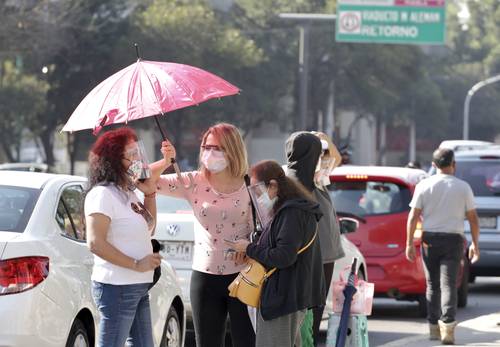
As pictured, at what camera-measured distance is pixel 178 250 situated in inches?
415

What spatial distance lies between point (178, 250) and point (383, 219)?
3.53 metres

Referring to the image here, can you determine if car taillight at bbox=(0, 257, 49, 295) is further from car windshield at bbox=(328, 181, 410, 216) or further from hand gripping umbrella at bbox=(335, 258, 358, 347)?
car windshield at bbox=(328, 181, 410, 216)

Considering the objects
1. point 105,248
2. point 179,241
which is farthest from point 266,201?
point 179,241

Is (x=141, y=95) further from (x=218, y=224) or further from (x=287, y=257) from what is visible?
(x=287, y=257)

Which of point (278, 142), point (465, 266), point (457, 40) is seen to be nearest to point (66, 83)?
point (278, 142)

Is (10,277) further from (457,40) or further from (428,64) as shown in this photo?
(457,40)

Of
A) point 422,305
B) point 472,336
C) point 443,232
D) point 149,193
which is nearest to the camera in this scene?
point 149,193

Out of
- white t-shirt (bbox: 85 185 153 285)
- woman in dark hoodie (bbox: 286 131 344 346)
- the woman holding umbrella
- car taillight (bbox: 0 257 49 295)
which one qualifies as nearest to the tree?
woman in dark hoodie (bbox: 286 131 344 346)

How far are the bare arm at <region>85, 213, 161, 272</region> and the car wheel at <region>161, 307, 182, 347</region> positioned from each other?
2.57m

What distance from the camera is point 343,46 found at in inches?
2279

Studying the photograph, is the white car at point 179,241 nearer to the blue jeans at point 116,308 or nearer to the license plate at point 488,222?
the blue jeans at point 116,308

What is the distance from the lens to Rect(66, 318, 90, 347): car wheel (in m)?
7.23

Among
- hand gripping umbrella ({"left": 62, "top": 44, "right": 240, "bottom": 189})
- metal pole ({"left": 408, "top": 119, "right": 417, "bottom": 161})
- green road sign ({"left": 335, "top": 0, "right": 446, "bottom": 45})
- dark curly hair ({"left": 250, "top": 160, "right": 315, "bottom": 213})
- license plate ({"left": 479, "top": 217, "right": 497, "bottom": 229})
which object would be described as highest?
green road sign ({"left": 335, "top": 0, "right": 446, "bottom": 45})

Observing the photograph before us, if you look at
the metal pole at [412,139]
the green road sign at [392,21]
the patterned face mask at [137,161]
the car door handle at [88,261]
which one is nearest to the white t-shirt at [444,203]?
the car door handle at [88,261]
